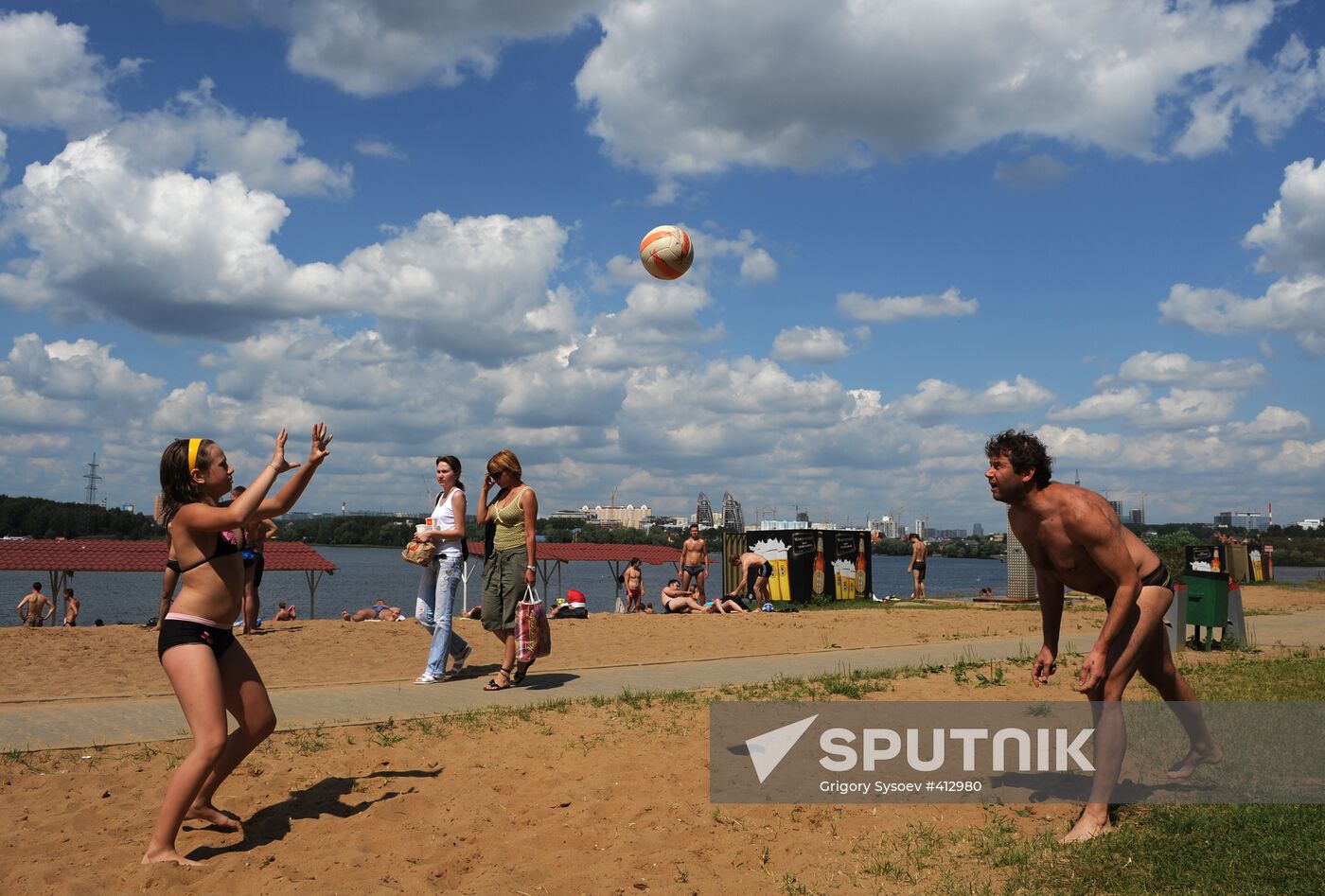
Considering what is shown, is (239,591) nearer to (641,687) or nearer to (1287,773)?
(641,687)

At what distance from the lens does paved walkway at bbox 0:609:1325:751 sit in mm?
6812

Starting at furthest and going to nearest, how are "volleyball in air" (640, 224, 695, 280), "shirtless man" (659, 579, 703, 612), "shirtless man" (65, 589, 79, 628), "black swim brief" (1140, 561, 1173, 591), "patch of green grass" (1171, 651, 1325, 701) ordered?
"shirtless man" (65, 589, 79, 628) < "shirtless man" (659, 579, 703, 612) < "volleyball in air" (640, 224, 695, 280) < "patch of green grass" (1171, 651, 1325, 701) < "black swim brief" (1140, 561, 1173, 591)

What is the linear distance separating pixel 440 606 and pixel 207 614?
4679mm

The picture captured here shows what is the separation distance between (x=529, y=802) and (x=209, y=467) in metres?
2.39

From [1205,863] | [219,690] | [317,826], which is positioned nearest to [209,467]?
[219,690]

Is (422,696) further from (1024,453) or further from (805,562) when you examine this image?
(805,562)

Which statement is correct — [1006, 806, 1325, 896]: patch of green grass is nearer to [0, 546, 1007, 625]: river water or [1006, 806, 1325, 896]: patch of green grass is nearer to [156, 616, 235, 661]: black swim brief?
[156, 616, 235, 661]: black swim brief

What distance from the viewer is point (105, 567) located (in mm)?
19078

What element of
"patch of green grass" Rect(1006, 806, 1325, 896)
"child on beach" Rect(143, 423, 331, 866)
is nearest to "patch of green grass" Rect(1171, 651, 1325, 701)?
"patch of green grass" Rect(1006, 806, 1325, 896)

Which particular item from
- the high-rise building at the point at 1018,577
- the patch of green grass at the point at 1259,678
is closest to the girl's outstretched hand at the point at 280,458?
the patch of green grass at the point at 1259,678

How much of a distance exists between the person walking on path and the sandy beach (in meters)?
2.00

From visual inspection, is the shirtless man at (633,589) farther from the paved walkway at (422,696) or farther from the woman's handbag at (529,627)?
the woman's handbag at (529,627)

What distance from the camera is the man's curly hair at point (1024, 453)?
4.93 metres

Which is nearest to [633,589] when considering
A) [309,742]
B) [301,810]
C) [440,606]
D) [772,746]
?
[440,606]
